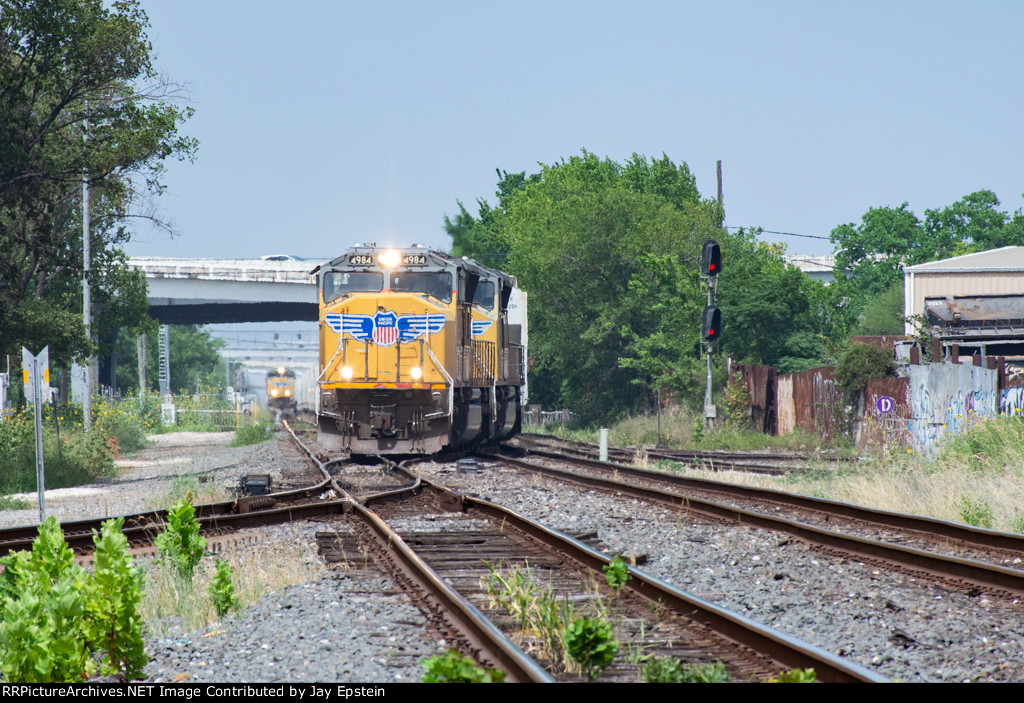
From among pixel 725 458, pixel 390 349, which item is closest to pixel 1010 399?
pixel 725 458

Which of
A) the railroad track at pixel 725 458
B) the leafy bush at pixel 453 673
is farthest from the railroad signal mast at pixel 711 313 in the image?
the leafy bush at pixel 453 673

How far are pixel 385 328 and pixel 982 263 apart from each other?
116 feet

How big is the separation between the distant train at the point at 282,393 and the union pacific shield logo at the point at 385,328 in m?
38.2

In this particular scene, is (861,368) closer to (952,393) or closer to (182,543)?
(952,393)

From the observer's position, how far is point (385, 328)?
1797 cm

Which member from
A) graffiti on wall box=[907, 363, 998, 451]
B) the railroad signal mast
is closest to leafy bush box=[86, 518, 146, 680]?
graffiti on wall box=[907, 363, 998, 451]

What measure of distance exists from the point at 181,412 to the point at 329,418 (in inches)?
1236

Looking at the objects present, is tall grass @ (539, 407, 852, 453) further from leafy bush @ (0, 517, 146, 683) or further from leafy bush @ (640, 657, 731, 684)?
leafy bush @ (0, 517, 146, 683)

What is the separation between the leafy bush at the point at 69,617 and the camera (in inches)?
190

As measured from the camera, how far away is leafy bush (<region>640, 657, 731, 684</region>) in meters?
4.63

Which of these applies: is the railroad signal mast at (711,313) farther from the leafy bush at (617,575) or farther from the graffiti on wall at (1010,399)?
the leafy bush at (617,575)

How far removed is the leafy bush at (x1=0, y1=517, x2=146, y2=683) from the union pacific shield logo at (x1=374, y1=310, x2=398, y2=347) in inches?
460

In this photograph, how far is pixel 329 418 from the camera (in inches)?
718

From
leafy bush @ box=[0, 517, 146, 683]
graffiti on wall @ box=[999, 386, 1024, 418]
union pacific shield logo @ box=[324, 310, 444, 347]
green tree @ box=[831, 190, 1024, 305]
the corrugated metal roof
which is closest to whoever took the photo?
leafy bush @ box=[0, 517, 146, 683]
